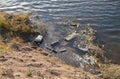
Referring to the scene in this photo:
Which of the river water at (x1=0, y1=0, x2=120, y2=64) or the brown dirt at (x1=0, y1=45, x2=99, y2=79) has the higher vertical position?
the river water at (x1=0, y1=0, x2=120, y2=64)

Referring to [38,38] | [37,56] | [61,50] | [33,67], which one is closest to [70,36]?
[61,50]

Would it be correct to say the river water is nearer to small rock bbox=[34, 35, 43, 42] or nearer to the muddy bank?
small rock bbox=[34, 35, 43, 42]

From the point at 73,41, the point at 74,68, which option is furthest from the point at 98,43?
the point at 74,68

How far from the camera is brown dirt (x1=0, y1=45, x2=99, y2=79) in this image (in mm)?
8828

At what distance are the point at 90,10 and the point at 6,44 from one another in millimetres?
6217

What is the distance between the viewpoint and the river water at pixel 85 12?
13250 mm

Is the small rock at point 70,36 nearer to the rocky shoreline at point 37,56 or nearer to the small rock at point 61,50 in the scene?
the rocky shoreline at point 37,56

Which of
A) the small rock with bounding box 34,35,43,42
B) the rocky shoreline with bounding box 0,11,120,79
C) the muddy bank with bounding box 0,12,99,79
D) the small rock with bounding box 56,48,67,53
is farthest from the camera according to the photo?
the small rock with bounding box 34,35,43,42

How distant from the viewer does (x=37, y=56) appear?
11.2m

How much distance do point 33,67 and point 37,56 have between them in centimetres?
152

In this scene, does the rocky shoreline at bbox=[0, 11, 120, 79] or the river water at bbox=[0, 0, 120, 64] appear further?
the river water at bbox=[0, 0, 120, 64]

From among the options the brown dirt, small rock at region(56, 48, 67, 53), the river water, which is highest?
the river water

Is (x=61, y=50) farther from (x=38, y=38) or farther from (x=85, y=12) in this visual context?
(x=85, y=12)

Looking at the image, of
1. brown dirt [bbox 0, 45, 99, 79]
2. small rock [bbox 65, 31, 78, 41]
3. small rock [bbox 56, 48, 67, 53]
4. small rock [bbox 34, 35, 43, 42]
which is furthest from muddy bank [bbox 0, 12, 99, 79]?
small rock [bbox 65, 31, 78, 41]
